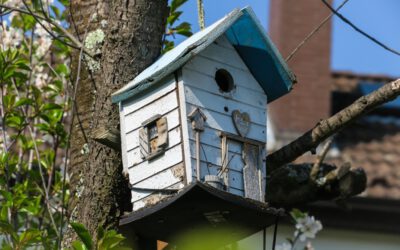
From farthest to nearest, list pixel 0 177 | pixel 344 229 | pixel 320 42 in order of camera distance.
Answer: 1. pixel 320 42
2. pixel 344 229
3. pixel 0 177

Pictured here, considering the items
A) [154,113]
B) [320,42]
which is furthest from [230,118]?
[320,42]

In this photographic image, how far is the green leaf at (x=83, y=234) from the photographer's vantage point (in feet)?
11.1

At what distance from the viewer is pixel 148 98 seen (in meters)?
3.71

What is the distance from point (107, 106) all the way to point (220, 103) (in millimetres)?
397

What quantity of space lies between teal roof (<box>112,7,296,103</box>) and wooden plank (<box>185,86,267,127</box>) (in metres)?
0.09

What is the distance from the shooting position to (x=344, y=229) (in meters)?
8.24

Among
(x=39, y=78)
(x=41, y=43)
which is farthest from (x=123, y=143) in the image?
(x=41, y=43)

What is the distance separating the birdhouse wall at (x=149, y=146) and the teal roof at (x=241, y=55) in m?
0.05

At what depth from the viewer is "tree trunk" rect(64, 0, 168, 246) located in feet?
12.3

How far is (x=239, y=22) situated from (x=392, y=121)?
6599mm

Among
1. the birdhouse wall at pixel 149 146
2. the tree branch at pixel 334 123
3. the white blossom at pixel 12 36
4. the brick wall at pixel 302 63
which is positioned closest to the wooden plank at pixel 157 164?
the birdhouse wall at pixel 149 146

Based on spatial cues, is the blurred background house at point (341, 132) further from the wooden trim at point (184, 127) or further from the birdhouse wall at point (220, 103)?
the wooden trim at point (184, 127)

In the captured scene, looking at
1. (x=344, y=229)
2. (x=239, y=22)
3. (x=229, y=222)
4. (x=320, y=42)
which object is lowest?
(x=229, y=222)

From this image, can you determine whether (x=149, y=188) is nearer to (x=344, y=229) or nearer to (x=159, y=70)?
(x=159, y=70)
